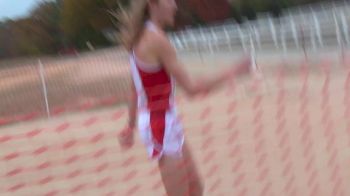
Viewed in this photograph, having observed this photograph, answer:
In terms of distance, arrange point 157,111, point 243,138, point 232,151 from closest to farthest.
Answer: point 157,111, point 232,151, point 243,138

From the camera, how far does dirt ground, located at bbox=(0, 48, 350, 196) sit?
20.6 ft

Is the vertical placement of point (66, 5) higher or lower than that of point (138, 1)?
lower

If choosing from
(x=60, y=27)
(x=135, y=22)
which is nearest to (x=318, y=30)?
(x=135, y=22)

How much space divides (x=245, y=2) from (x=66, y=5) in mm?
24312

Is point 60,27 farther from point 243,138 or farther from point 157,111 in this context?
point 157,111

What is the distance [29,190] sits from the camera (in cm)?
744

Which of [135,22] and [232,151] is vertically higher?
[135,22]

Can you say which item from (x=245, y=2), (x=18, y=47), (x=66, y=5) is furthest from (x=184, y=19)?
(x=18, y=47)

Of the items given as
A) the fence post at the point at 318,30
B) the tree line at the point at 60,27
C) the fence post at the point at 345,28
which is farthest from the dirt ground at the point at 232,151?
the tree line at the point at 60,27

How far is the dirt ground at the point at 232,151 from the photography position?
6281 millimetres

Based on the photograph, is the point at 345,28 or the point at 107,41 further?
the point at 107,41

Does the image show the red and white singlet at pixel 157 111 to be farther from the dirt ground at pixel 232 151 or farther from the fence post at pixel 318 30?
the fence post at pixel 318 30

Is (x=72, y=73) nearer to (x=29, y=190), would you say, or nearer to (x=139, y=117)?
(x=29, y=190)

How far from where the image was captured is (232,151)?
26.1 ft
